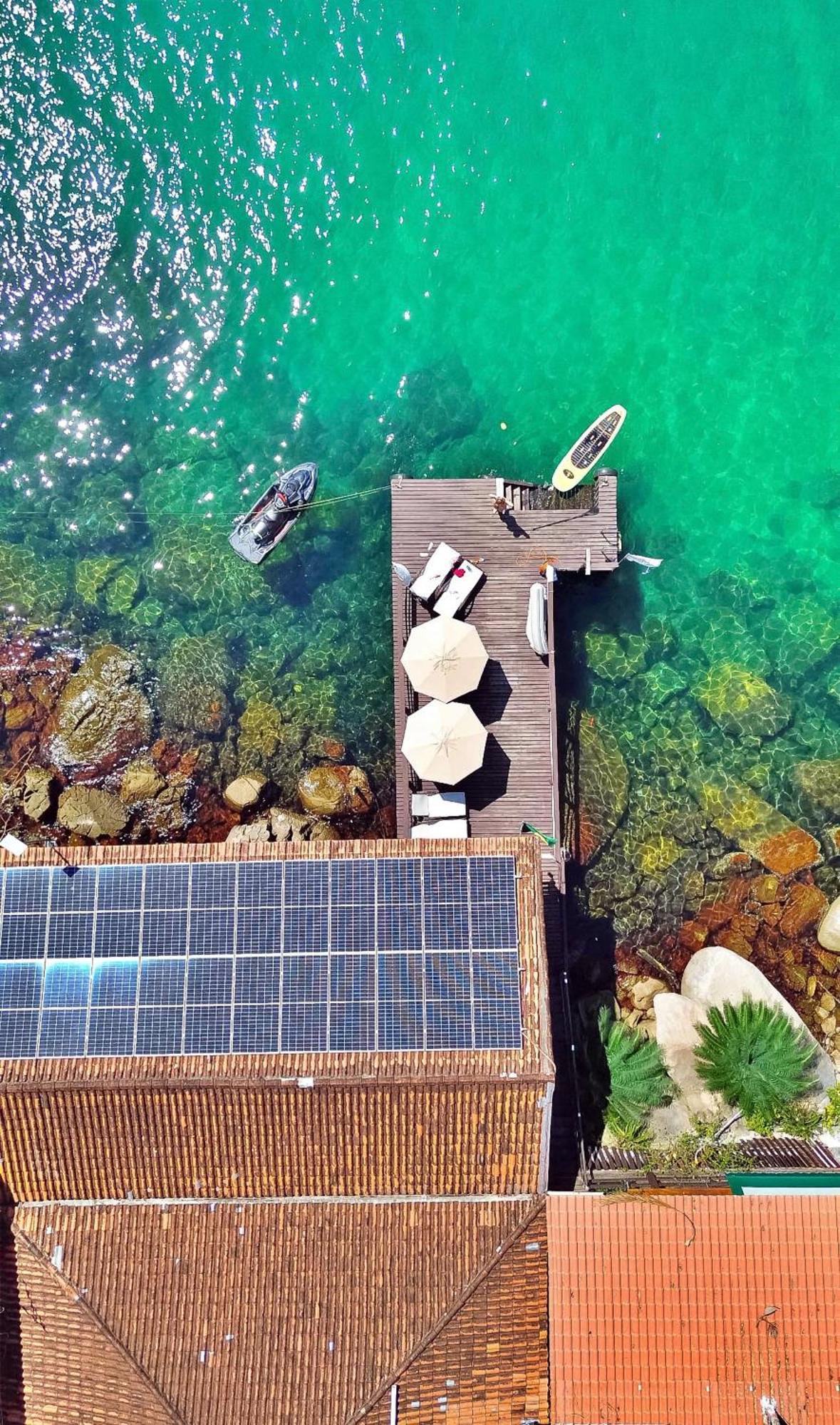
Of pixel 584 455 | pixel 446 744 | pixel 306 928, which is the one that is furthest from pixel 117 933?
pixel 584 455

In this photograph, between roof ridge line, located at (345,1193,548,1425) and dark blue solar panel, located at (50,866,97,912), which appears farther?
dark blue solar panel, located at (50,866,97,912)

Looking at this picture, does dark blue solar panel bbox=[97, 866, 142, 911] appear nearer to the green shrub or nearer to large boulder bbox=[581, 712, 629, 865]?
large boulder bbox=[581, 712, 629, 865]

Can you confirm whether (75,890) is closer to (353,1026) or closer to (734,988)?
(353,1026)

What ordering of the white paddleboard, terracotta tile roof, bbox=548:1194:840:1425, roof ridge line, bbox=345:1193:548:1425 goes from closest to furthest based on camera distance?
1. roof ridge line, bbox=345:1193:548:1425
2. terracotta tile roof, bbox=548:1194:840:1425
3. the white paddleboard

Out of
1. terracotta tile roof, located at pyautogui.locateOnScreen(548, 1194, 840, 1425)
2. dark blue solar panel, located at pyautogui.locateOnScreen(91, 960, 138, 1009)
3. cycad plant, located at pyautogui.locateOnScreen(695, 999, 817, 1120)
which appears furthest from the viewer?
cycad plant, located at pyautogui.locateOnScreen(695, 999, 817, 1120)

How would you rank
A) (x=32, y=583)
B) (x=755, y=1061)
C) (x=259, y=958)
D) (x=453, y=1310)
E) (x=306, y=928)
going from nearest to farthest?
1. (x=453, y=1310)
2. (x=259, y=958)
3. (x=306, y=928)
4. (x=755, y=1061)
5. (x=32, y=583)

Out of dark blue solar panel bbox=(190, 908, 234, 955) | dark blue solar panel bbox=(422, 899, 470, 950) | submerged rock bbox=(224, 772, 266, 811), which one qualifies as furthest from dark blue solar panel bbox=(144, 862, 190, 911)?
submerged rock bbox=(224, 772, 266, 811)

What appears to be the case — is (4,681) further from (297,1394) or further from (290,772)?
(297,1394)

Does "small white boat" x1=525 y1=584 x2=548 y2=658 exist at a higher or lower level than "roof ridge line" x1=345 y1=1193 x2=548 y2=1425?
higher
